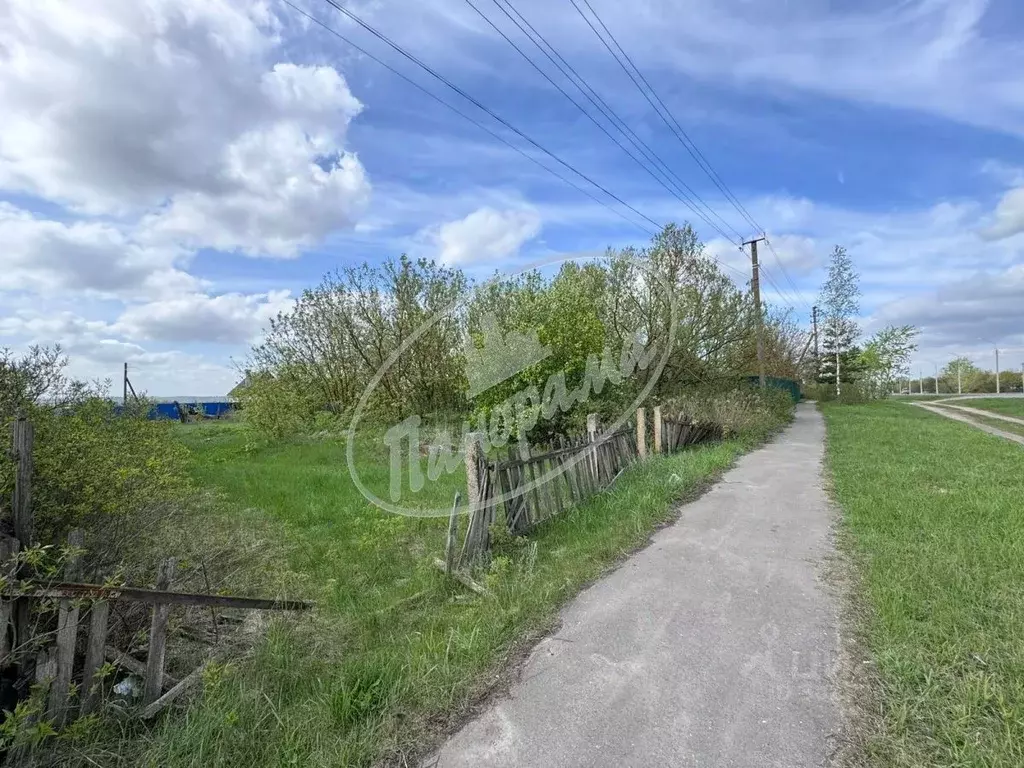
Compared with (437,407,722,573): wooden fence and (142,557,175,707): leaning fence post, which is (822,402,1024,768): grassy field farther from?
(142,557,175,707): leaning fence post

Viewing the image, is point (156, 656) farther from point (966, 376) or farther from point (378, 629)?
point (966, 376)

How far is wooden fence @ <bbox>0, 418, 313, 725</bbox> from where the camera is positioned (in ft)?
8.95

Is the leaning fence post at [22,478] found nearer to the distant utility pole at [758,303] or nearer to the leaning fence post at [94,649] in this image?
the leaning fence post at [94,649]

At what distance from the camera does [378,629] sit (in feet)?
13.8

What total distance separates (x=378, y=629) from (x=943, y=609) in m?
3.86

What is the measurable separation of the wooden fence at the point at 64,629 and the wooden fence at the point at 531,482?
90.9 inches

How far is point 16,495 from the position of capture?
320 cm

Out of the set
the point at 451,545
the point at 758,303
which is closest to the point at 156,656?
the point at 451,545

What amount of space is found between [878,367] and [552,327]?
39.5 meters

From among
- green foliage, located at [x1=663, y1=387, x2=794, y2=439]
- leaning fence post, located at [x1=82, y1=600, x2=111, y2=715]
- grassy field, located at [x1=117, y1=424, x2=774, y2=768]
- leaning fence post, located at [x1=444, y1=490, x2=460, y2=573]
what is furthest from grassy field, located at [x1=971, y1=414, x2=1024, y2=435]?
leaning fence post, located at [x1=82, y1=600, x2=111, y2=715]

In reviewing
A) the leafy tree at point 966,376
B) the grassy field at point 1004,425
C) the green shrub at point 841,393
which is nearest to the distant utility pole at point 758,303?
the grassy field at point 1004,425

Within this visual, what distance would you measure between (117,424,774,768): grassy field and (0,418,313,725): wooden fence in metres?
0.36

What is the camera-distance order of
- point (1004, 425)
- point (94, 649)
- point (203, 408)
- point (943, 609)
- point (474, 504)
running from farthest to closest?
point (203, 408), point (1004, 425), point (474, 504), point (943, 609), point (94, 649)

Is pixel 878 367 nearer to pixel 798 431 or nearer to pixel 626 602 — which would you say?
pixel 798 431
